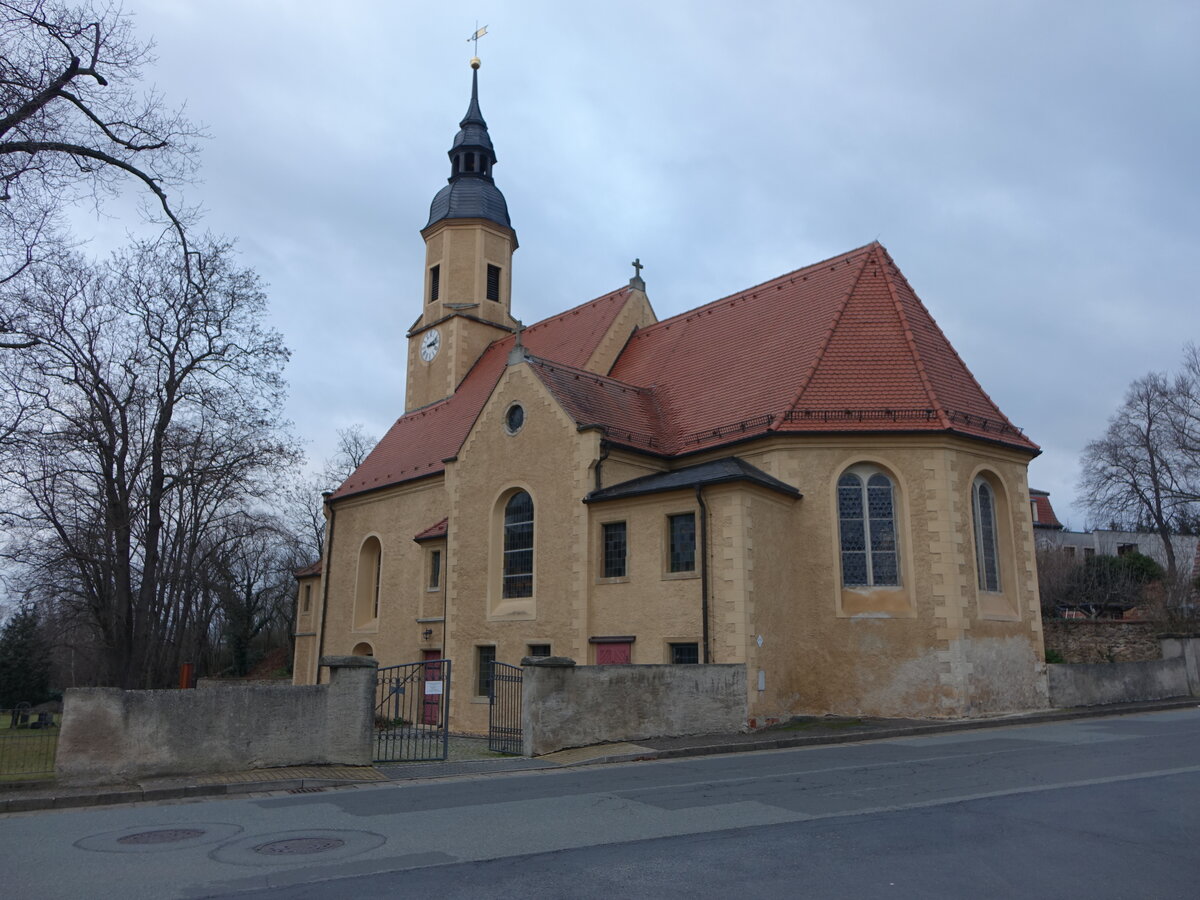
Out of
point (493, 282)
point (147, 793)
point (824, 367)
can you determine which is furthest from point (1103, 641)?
point (147, 793)

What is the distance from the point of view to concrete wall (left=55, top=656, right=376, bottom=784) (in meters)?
12.0

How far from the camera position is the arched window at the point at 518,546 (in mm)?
23406

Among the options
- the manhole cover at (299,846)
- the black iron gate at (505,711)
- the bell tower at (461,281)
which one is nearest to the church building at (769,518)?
the black iron gate at (505,711)

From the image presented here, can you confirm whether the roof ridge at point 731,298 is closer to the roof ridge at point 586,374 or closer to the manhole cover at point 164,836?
the roof ridge at point 586,374

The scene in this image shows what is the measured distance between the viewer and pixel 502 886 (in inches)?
256

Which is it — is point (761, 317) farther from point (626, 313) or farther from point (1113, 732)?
point (1113, 732)

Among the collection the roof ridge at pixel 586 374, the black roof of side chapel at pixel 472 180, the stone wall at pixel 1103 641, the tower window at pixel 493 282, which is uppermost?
the black roof of side chapel at pixel 472 180

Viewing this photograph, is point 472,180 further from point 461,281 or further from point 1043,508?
point 1043,508

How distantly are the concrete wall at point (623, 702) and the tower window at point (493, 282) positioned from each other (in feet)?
76.0

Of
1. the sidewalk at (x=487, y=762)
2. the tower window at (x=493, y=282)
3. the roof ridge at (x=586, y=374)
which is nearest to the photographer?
the sidewalk at (x=487, y=762)

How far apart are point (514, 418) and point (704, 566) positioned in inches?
285

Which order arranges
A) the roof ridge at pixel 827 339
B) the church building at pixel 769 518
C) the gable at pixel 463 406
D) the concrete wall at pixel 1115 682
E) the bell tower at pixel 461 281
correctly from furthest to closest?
the bell tower at pixel 461 281 → the gable at pixel 463 406 → the roof ridge at pixel 827 339 → the concrete wall at pixel 1115 682 → the church building at pixel 769 518

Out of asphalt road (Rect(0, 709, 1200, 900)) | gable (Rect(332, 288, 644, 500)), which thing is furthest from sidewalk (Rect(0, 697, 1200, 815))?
gable (Rect(332, 288, 644, 500))

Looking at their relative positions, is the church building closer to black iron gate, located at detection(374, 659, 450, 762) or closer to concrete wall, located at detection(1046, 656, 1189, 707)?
concrete wall, located at detection(1046, 656, 1189, 707)
